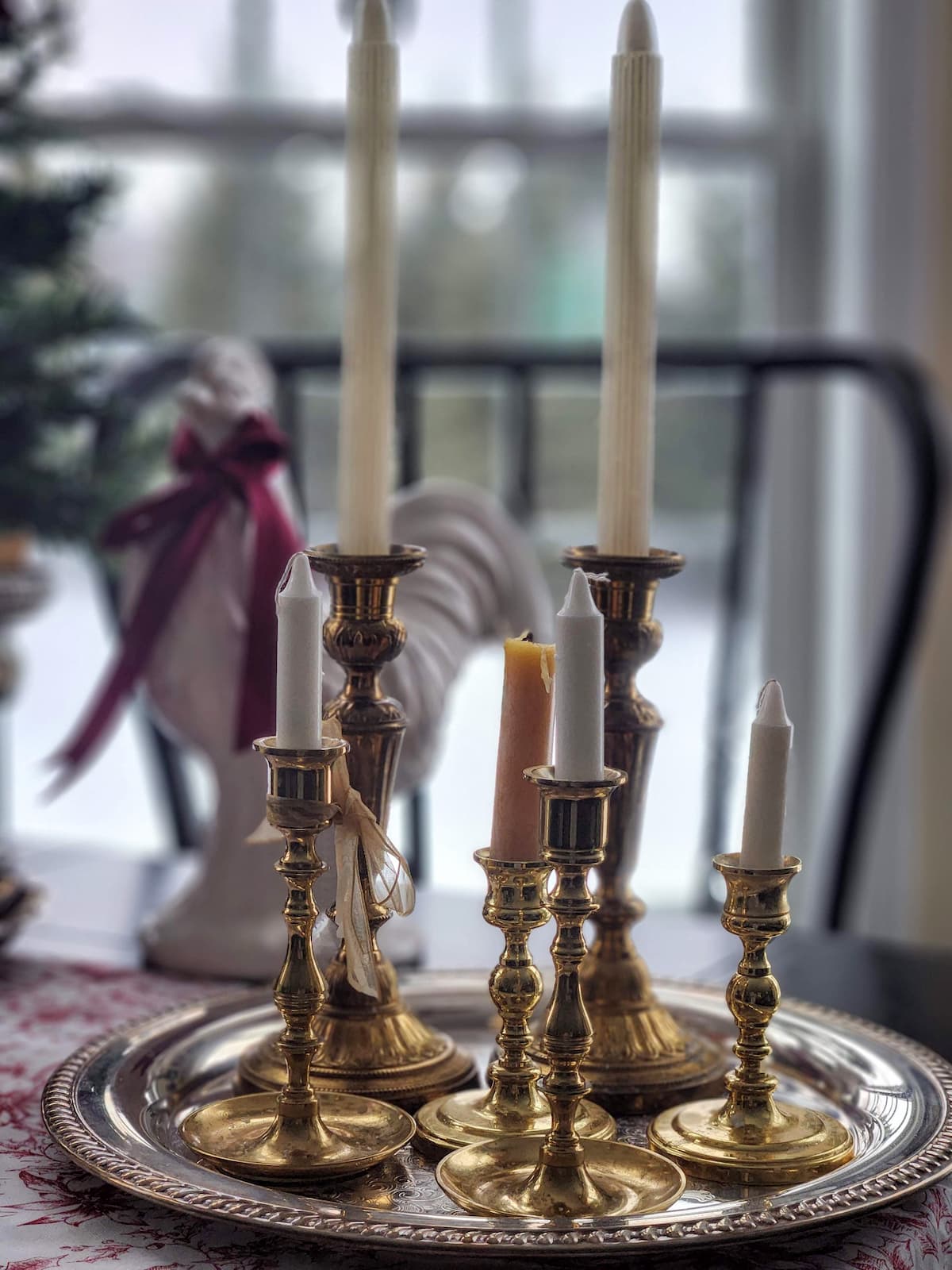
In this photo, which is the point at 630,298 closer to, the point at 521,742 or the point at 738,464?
the point at 521,742

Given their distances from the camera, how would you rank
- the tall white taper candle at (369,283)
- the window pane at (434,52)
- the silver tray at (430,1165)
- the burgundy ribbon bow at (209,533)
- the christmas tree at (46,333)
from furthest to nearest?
the window pane at (434,52), the christmas tree at (46,333), the burgundy ribbon bow at (209,533), the tall white taper candle at (369,283), the silver tray at (430,1165)

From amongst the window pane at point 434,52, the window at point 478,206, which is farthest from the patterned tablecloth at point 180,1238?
the window pane at point 434,52

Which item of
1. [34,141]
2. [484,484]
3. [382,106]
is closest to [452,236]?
[484,484]

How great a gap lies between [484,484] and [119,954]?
4.96ft

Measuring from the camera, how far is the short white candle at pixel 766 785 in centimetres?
58

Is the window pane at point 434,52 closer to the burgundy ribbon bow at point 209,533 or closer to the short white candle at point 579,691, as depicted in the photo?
the burgundy ribbon bow at point 209,533

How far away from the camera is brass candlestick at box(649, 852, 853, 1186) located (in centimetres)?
58

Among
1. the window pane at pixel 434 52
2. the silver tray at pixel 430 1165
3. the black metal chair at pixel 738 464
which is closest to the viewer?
the silver tray at pixel 430 1165

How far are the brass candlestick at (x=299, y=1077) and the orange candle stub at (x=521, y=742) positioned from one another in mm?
68

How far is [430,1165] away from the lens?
1.99ft

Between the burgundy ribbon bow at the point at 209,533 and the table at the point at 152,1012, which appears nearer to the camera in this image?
the table at the point at 152,1012

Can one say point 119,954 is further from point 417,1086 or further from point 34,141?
point 34,141

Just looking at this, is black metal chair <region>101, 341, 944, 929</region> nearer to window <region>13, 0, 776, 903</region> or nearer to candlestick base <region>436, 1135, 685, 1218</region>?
window <region>13, 0, 776, 903</region>

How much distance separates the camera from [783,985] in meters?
0.95
